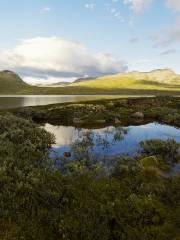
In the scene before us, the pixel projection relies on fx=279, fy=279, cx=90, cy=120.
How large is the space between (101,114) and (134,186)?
27.7 m

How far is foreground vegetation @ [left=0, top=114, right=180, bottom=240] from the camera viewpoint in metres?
8.62

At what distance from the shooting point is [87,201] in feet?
33.8

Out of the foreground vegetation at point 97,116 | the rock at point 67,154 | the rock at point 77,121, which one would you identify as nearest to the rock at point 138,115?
the foreground vegetation at point 97,116

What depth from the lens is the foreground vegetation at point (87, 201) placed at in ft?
28.3

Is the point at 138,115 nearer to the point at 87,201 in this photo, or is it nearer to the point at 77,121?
the point at 77,121

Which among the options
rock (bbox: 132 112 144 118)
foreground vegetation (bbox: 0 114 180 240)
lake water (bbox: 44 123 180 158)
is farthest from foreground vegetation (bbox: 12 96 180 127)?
foreground vegetation (bbox: 0 114 180 240)

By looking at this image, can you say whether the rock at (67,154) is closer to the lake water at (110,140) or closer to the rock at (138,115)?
the lake water at (110,140)

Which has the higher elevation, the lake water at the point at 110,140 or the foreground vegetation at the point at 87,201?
the foreground vegetation at the point at 87,201

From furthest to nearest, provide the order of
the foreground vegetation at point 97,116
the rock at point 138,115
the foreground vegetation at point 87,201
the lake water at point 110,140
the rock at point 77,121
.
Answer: the rock at point 138,115, the foreground vegetation at point 97,116, the rock at point 77,121, the lake water at point 110,140, the foreground vegetation at point 87,201

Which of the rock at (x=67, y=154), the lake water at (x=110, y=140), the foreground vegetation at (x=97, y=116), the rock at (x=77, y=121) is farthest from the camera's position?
the foreground vegetation at (x=97, y=116)

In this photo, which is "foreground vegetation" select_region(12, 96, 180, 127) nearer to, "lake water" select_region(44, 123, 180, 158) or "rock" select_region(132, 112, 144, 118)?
"rock" select_region(132, 112, 144, 118)

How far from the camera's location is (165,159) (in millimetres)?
17516

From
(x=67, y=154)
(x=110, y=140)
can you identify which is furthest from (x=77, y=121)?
(x=67, y=154)

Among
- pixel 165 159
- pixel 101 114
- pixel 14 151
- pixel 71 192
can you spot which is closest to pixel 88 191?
pixel 71 192
